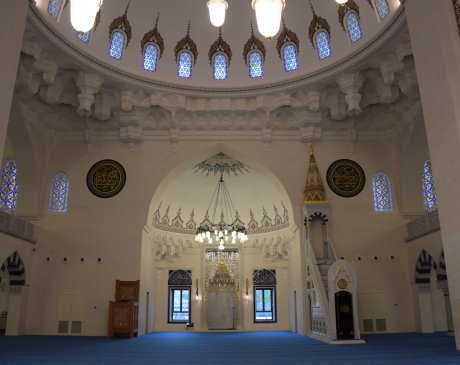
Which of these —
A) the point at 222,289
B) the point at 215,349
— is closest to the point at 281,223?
the point at 222,289

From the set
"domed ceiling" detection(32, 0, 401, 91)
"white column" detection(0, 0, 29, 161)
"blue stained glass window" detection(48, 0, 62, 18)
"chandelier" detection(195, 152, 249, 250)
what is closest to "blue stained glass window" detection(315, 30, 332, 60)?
"domed ceiling" detection(32, 0, 401, 91)

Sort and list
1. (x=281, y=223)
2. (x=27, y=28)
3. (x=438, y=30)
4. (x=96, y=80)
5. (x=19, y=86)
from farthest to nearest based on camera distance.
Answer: (x=281, y=223) → (x=96, y=80) → (x=19, y=86) → (x=27, y=28) → (x=438, y=30)

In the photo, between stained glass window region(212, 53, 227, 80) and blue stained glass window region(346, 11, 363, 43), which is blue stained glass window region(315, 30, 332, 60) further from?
stained glass window region(212, 53, 227, 80)

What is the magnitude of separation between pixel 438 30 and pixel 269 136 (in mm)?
5141

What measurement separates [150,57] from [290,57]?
3.26m

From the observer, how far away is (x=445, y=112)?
5766mm

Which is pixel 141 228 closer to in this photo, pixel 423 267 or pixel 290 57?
pixel 290 57

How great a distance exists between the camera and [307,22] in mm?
10188

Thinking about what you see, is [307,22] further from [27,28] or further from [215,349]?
[215,349]

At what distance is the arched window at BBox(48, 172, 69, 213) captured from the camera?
10.4m

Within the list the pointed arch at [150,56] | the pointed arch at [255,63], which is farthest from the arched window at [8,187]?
the pointed arch at [255,63]

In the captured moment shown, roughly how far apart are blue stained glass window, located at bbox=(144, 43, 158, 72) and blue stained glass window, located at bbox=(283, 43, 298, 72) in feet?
9.92

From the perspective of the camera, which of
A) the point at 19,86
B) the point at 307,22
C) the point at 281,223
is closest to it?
the point at 19,86

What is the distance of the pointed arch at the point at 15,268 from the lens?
9289mm
